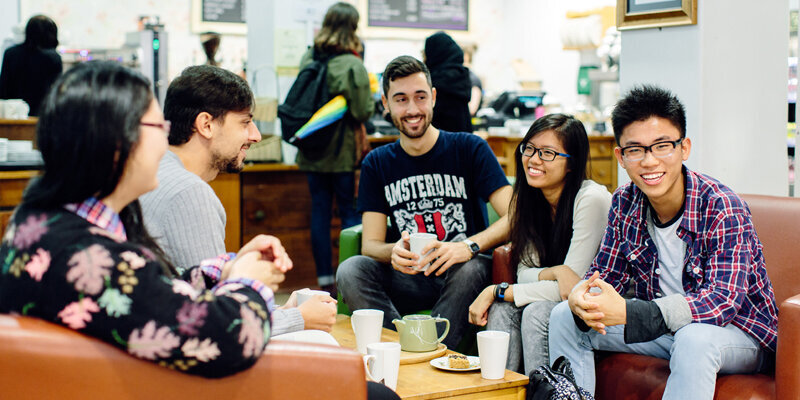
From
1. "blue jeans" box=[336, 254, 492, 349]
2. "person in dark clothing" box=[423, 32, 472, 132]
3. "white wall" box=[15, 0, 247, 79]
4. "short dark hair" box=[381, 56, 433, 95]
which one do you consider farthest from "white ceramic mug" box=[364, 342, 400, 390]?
"white wall" box=[15, 0, 247, 79]

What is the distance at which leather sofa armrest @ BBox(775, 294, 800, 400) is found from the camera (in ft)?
6.31

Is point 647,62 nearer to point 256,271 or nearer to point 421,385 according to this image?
point 421,385

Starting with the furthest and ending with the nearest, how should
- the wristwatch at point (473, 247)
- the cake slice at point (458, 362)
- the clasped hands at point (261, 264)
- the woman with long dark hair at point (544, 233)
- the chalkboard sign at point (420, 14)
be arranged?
the chalkboard sign at point (420, 14) < the wristwatch at point (473, 247) < the woman with long dark hair at point (544, 233) < the cake slice at point (458, 362) < the clasped hands at point (261, 264)

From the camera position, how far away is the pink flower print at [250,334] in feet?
4.27

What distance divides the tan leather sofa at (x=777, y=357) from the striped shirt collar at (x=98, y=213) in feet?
4.80

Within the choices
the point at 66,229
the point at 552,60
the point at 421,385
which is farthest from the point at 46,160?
the point at 552,60

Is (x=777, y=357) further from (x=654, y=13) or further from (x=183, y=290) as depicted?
(x=654, y=13)

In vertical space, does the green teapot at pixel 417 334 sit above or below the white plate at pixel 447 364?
above

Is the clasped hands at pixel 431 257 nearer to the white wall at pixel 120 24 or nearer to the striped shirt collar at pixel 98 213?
the striped shirt collar at pixel 98 213

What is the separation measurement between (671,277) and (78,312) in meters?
1.63

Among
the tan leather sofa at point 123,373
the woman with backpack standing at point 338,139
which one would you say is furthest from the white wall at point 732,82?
the tan leather sofa at point 123,373

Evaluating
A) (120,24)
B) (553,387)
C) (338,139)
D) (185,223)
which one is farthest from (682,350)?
(120,24)

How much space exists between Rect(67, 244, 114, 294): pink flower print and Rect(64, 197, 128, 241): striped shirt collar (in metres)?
0.08

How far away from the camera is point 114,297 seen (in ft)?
4.05
